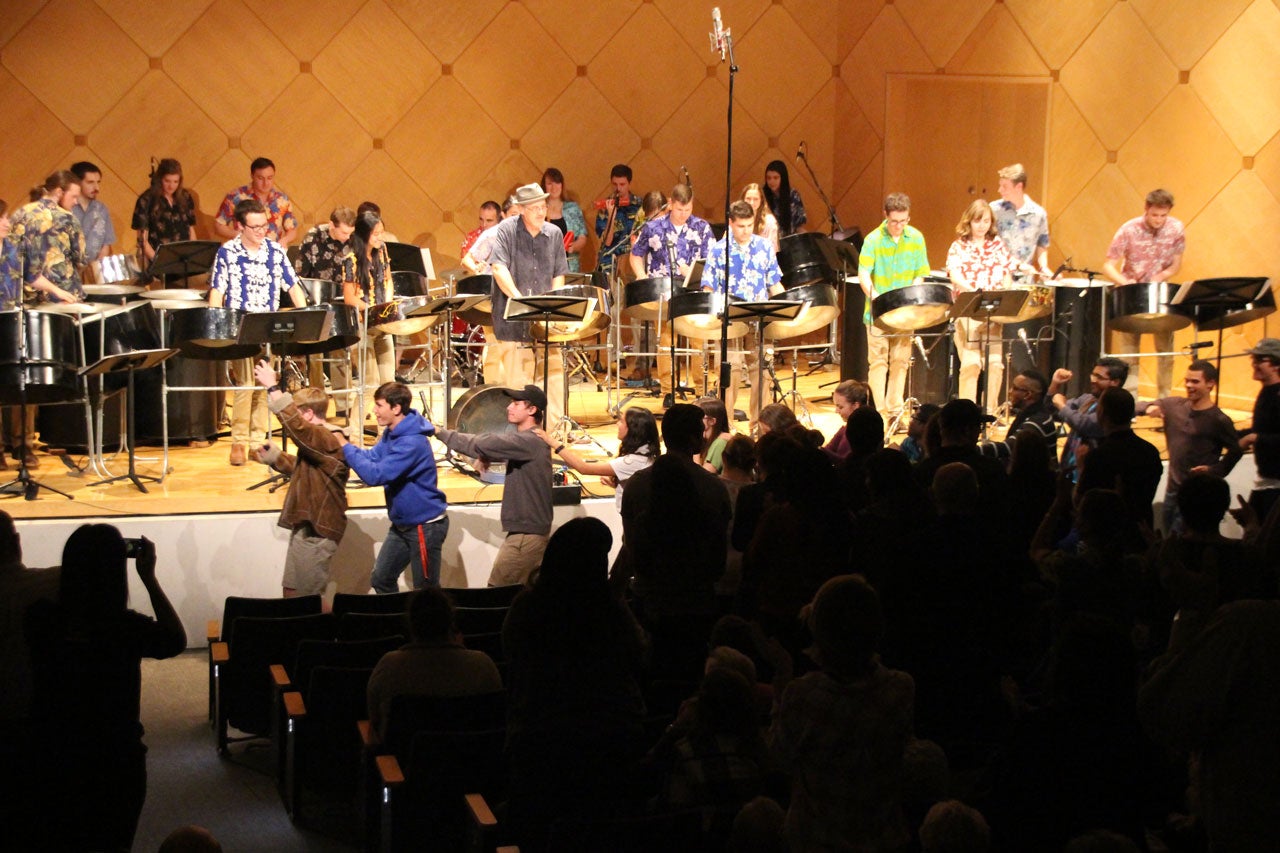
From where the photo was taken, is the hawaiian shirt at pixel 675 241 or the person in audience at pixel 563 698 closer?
the person in audience at pixel 563 698

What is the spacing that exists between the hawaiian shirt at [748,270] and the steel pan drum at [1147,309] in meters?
1.82

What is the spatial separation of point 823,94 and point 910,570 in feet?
29.3

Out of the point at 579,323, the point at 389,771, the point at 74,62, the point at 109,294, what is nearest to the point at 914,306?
the point at 579,323

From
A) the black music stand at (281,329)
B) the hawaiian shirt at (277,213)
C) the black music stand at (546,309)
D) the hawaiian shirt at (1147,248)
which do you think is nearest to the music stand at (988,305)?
the hawaiian shirt at (1147,248)

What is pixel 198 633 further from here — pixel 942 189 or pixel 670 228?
pixel 942 189

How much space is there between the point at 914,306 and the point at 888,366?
0.98 m

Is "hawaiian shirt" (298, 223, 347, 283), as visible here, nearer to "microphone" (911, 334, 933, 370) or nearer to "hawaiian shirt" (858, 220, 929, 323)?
"hawaiian shirt" (858, 220, 929, 323)

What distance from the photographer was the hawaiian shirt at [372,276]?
7.76 m

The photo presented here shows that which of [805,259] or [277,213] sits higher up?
[277,213]

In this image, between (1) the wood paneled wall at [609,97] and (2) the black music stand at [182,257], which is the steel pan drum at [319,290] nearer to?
(2) the black music stand at [182,257]

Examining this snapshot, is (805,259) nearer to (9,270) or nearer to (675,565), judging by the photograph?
(9,270)

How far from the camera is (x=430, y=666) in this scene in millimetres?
3607

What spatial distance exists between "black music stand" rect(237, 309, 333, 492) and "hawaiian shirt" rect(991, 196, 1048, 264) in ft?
13.5

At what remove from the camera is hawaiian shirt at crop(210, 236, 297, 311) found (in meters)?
6.88
